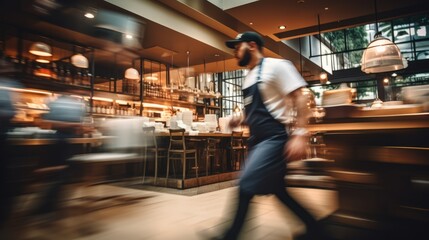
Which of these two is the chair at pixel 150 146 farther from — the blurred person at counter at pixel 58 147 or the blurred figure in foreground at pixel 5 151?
the blurred figure in foreground at pixel 5 151

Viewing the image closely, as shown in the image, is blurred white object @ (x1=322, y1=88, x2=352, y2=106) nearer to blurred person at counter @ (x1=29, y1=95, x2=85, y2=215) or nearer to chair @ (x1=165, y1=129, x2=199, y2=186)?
blurred person at counter @ (x1=29, y1=95, x2=85, y2=215)

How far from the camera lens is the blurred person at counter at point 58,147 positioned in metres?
2.53

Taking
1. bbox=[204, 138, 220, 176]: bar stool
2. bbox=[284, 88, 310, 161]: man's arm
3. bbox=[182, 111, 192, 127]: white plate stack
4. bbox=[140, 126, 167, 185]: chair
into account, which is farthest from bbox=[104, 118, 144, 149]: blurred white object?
bbox=[182, 111, 192, 127]: white plate stack

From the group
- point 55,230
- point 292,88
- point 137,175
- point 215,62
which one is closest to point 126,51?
point 55,230

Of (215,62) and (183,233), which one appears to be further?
(215,62)

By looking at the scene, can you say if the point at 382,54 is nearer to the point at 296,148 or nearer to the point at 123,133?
the point at 296,148

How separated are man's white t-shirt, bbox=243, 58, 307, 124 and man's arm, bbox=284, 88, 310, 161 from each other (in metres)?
0.05

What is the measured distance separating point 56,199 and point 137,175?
3.53m

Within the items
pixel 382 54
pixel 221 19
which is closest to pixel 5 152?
pixel 382 54

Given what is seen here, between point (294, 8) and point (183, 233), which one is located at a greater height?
point (294, 8)

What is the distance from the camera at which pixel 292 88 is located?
5.71 feet

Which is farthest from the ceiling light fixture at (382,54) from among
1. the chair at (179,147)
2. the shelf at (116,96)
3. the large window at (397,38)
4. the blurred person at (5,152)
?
the large window at (397,38)

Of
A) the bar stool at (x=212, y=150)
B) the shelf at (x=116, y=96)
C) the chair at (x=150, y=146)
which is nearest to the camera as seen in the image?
the chair at (x=150, y=146)

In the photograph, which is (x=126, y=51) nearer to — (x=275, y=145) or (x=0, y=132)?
(x=0, y=132)
